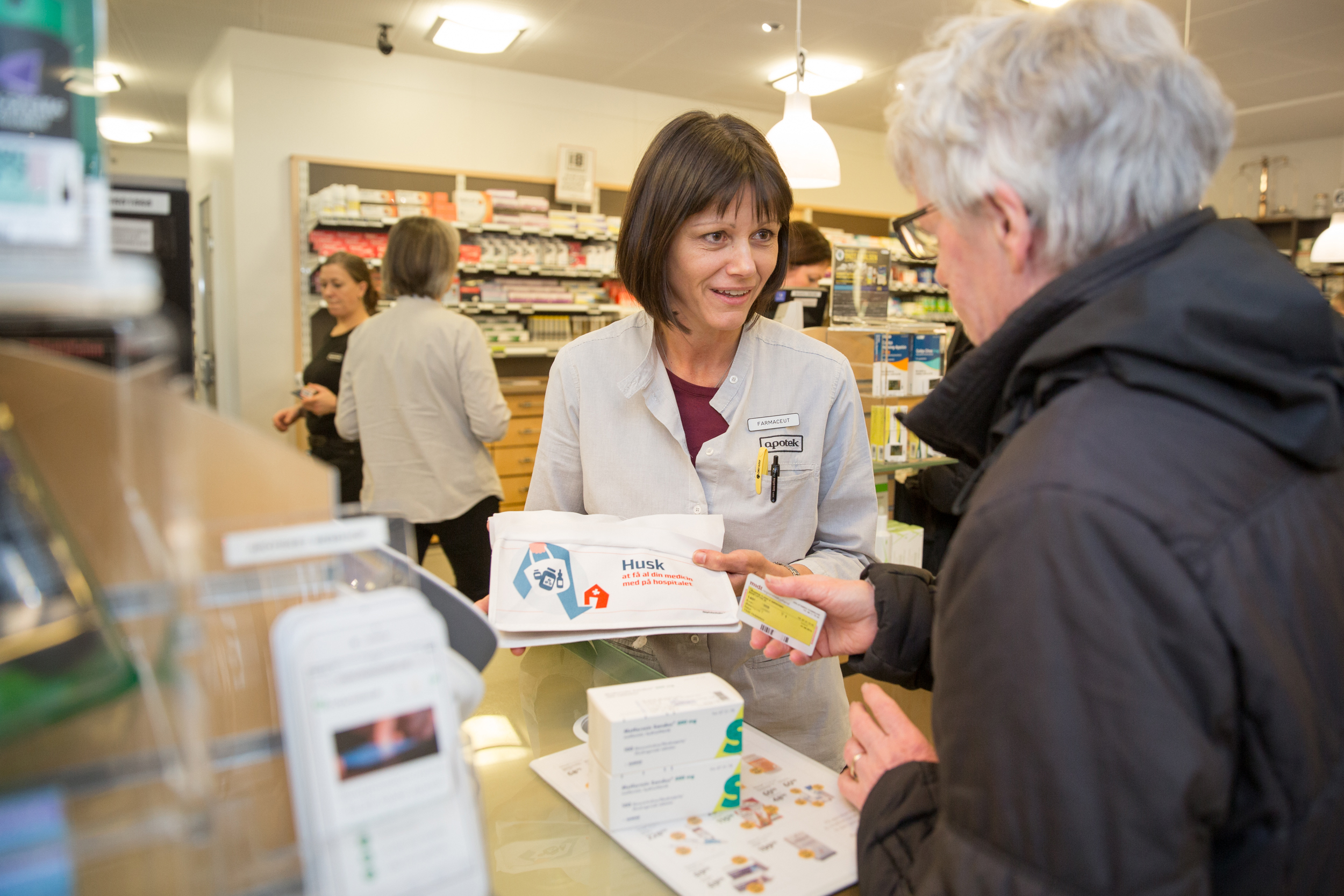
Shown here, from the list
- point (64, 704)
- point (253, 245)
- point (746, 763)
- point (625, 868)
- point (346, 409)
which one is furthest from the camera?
point (253, 245)

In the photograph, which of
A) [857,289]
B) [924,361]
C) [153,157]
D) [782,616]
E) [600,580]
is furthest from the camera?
[153,157]

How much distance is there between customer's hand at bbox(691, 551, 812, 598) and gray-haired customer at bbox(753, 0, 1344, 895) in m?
0.59

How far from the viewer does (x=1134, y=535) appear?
0.72 meters

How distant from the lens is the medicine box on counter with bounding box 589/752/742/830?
A: 3.37ft

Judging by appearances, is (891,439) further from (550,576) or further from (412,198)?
(412,198)

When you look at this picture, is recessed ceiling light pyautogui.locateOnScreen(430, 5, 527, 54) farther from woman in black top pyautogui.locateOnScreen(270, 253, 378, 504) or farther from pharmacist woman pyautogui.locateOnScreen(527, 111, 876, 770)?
pharmacist woman pyautogui.locateOnScreen(527, 111, 876, 770)

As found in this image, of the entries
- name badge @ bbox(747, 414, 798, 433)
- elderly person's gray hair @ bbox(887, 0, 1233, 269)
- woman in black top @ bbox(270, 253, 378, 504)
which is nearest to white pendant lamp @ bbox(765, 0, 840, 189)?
woman in black top @ bbox(270, 253, 378, 504)

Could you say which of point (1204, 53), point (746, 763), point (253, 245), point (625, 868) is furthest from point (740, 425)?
point (1204, 53)

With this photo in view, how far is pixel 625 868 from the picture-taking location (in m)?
0.98

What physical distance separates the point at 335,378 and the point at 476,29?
325cm

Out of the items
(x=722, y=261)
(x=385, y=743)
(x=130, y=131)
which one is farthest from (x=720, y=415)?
(x=130, y=131)

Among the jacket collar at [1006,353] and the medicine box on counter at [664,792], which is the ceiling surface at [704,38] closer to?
the jacket collar at [1006,353]

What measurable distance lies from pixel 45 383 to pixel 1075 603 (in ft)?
2.98

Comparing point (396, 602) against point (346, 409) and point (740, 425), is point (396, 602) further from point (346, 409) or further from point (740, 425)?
point (346, 409)
